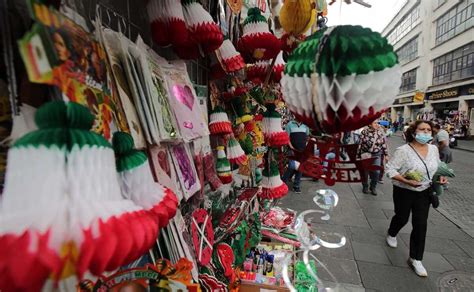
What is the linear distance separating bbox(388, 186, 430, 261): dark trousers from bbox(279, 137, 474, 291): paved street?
0.88ft

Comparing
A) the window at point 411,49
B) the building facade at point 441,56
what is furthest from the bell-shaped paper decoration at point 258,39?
the window at point 411,49

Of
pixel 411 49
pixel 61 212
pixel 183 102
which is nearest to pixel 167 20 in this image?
pixel 183 102

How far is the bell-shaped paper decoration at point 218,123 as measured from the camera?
1.49 m

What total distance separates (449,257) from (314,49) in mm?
3549

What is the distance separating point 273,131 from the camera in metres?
1.73

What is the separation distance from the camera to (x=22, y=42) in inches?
12.3

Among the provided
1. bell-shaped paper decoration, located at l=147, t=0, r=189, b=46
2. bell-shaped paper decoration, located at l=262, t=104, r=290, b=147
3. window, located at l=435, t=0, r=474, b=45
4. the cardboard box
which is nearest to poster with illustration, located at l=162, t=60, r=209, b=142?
bell-shaped paper decoration, located at l=147, t=0, r=189, b=46

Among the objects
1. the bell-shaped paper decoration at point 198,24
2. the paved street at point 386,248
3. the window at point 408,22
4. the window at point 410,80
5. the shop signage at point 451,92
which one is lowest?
the paved street at point 386,248

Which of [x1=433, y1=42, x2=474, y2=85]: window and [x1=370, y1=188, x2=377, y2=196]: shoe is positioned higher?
[x1=433, y1=42, x2=474, y2=85]: window

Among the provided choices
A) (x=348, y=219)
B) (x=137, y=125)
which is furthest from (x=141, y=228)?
(x=348, y=219)

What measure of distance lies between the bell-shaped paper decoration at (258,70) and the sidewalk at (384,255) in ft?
6.61

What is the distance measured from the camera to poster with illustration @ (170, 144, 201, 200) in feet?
3.52

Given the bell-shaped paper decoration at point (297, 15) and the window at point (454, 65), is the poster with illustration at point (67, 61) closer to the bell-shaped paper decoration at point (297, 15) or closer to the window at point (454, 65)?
the bell-shaped paper decoration at point (297, 15)

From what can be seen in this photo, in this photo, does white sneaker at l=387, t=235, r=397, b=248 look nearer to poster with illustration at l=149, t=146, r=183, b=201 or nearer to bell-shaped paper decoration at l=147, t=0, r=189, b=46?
poster with illustration at l=149, t=146, r=183, b=201
